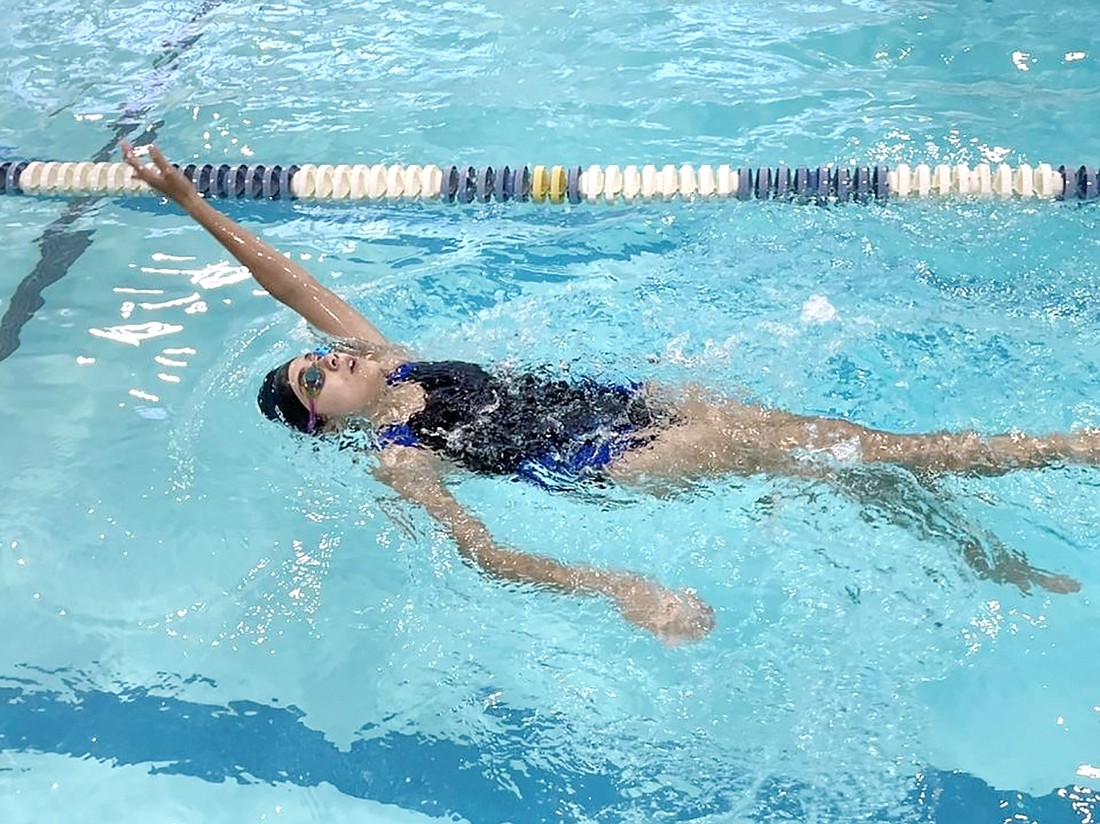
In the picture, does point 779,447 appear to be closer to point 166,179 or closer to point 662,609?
point 662,609

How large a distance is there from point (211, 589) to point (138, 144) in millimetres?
2384

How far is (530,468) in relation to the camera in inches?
108

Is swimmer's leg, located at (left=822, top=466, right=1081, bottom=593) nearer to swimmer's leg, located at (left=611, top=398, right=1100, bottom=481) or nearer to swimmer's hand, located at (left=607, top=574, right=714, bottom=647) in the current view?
swimmer's leg, located at (left=611, top=398, right=1100, bottom=481)

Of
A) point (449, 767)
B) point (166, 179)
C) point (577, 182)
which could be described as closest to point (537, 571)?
point (449, 767)

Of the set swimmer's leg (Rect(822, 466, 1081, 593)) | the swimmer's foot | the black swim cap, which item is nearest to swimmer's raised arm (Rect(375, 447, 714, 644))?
the black swim cap

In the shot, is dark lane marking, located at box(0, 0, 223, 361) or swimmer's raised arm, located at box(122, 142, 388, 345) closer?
swimmer's raised arm, located at box(122, 142, 388, 345)

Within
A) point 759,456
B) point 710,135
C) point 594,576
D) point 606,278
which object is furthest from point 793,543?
point 710,135

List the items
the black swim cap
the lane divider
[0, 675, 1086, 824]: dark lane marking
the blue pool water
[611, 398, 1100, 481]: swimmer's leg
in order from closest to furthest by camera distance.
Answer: [0, 675, 1086, 824]: dark lane marking < the blue pool water < [611, 398, 1100, 481]: swimmer's leg < the black swim cap < the lane divider

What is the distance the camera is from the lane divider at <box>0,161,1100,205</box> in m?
3.70

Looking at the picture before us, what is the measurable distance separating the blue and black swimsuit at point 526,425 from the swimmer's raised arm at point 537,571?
68 mm

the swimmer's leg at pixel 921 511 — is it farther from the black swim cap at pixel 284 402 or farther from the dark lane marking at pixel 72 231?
the dark lane marking at pixel 72 231

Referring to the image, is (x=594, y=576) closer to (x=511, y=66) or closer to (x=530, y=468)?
(x=530, y=468)

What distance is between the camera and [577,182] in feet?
12.8

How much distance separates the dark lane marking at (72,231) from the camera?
3.79 meters
